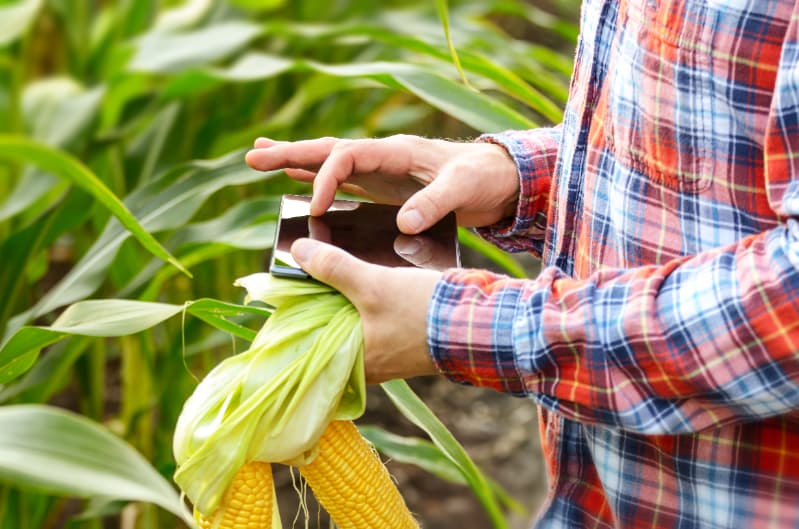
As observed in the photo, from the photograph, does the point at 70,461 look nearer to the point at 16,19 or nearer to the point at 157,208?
the point at 157,208

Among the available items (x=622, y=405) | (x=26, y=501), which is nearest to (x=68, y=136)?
(x=26, y=501)

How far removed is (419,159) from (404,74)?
0.22 metres

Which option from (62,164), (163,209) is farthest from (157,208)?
(62,164)

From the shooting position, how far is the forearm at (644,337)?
0.50m

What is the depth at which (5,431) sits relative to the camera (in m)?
0.47

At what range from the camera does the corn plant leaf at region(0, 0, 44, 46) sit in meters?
1.23

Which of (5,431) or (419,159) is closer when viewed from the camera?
(5,431)

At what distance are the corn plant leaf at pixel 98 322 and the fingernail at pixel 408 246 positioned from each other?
11cm

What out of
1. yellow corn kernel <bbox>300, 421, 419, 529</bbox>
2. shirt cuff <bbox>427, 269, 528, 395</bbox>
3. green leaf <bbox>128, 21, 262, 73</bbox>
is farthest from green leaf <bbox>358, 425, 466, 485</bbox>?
green leaf <bbox>128, 21, 262, 73</bbox>

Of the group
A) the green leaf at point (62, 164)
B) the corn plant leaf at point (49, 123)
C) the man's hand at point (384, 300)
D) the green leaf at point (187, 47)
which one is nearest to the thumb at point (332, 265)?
the man's hand at point (384, 300)

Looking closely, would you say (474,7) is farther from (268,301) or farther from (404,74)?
(268,301)

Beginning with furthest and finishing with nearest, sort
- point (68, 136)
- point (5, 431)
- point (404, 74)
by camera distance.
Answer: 1. point (68, 136)
2. point (404, 74)
3. point (5, 431)

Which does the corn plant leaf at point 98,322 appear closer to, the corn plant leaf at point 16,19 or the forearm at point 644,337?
the forearm at point 644,337

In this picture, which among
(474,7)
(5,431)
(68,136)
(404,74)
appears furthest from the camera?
(474,7)
